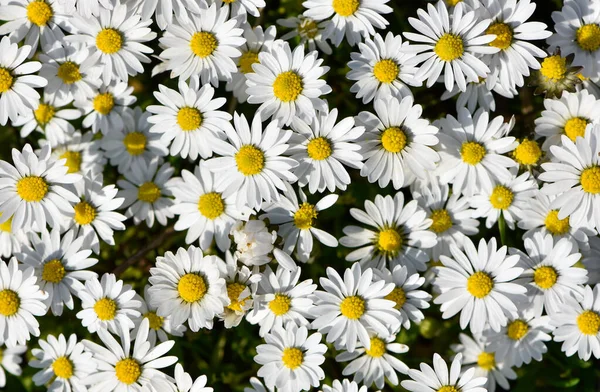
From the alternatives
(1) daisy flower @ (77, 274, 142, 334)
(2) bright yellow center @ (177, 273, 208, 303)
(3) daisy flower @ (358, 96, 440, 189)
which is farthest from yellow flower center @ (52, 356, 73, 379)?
(3) daisy flower @ (358, 96, 440, 189)

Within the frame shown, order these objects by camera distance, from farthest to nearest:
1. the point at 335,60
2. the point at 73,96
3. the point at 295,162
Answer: the point at 335,60 < the point at 73,96 < the point at 295,162

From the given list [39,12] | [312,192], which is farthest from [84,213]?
[312,192]

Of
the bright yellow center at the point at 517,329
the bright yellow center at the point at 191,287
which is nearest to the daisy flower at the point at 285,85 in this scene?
the bright yellow center at the point at 191,287

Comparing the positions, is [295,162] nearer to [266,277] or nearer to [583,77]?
[266,277]

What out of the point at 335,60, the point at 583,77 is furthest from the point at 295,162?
the point at 583,77

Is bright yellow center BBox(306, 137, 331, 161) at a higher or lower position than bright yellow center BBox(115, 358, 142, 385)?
higher

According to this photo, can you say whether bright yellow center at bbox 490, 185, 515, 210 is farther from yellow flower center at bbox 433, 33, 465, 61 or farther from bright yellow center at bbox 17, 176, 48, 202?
bright yellow center at bbox 17, 176, 48, 202
